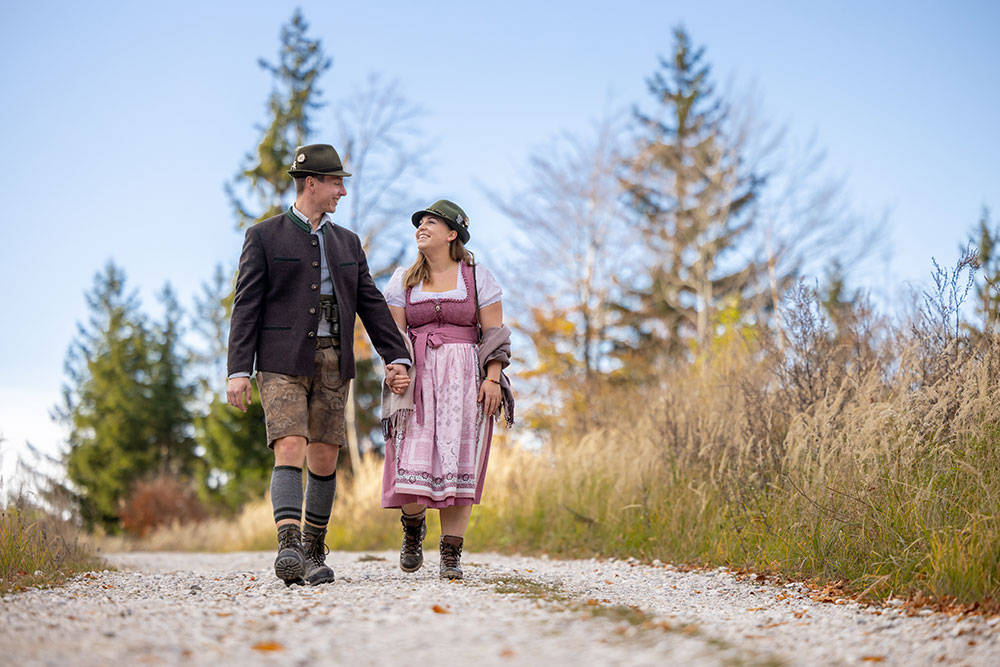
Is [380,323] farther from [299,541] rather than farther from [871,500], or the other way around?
[871,500]

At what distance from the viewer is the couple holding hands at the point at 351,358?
14.4 feet

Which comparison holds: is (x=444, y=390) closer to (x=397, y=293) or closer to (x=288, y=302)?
(x=397, y=293)

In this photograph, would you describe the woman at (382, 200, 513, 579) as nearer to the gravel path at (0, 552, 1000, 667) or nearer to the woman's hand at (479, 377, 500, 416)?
the woman's hand at (479, 377, 500, 416)

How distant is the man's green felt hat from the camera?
15.5 feet

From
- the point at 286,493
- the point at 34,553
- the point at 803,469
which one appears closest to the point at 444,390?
the point at 286,493

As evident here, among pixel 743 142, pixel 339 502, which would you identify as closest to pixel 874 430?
pixel 339 502

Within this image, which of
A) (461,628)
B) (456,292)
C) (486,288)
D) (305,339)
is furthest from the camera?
(486,288)

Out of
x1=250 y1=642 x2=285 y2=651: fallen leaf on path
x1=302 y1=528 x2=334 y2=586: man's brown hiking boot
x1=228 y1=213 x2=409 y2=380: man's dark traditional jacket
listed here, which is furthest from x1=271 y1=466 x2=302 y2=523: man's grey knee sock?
x1=250 y1=642 x2=285 y2=651: fallen leaf on path

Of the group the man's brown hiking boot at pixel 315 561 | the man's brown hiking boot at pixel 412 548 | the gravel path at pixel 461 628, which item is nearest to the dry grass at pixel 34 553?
the gravel path at pixel 461 628

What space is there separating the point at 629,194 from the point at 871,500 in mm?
20444

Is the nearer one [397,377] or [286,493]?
[286,493]

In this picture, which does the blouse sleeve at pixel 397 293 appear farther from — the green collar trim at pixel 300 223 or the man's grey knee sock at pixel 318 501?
the man's grey knee sock at pixel 318 501

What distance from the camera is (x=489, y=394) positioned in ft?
15.8

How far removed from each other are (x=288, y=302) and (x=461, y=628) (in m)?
2.31
